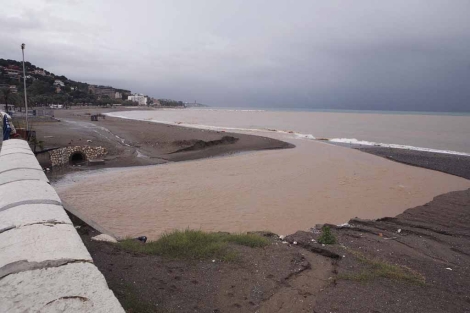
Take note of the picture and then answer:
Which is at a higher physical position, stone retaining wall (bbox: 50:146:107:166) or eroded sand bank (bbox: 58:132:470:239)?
stone retaining wall (bbox: 50:146:107:166)

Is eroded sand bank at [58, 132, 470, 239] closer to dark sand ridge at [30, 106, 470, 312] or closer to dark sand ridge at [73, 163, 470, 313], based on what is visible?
dark sand ridge at [73, 163, 470, 313]

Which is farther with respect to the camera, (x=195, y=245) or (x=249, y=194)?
(x=249, y=194)

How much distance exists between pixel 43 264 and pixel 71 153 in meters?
18.0

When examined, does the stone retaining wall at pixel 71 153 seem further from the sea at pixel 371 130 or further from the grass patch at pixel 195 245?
the sea at pixel 371 130

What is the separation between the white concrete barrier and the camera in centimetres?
206

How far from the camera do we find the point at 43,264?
2.38 m

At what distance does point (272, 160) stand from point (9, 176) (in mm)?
17673

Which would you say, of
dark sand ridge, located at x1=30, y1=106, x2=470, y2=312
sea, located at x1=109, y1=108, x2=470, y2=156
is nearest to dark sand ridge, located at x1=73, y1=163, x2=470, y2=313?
dark sand ridge, located at x1=30, y1=106, x2=470, y2=312

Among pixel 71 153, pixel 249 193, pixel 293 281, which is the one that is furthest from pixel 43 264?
pixel 71 153

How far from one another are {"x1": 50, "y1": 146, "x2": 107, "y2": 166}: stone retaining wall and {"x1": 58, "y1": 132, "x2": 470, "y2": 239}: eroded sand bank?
3.61 m

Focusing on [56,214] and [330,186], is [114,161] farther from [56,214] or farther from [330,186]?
[56,214]

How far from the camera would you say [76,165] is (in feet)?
59.0

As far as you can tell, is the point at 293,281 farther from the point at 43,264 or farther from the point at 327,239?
the point at 43,264

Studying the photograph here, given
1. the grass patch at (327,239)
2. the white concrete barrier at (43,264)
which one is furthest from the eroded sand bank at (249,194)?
the white concrete barrier at (43,264)
